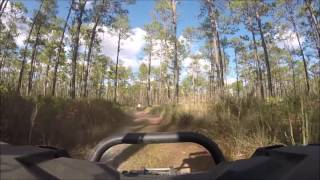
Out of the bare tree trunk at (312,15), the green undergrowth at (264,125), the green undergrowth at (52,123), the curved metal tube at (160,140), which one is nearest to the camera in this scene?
the curved metal tube at (160,140)

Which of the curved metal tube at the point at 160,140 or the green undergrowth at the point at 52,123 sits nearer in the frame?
the curved metal tube at the point at 160,140

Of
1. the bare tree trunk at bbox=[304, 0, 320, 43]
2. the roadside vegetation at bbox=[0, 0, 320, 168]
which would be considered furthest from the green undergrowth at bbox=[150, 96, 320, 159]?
the bare tree trunk at bbox=[304, 0, 320, 43]

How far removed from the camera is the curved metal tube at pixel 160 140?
2041 mm

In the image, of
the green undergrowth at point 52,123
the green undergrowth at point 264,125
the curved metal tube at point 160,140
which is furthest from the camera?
the green undergrowth at point 52,123

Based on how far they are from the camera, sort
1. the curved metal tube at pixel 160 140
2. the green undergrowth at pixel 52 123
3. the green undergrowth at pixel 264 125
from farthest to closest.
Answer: the green undergrowth at pixel 52 123 < the green undergrowth at pixel 264 125 < the curved metal tube at pixel 160 140

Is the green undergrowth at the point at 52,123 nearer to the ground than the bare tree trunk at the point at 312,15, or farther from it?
nearer to the ground

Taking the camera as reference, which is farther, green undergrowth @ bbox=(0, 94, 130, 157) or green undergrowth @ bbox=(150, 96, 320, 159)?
green undergrowth @ bbox=(0, 94, 130, 157)

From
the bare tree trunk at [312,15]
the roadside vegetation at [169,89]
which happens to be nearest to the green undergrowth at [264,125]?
the roadside vegetation at [169,89]

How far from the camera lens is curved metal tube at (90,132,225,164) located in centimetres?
204

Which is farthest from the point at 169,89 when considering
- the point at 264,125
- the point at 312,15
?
the point at 264,125

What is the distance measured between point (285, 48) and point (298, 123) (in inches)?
1682

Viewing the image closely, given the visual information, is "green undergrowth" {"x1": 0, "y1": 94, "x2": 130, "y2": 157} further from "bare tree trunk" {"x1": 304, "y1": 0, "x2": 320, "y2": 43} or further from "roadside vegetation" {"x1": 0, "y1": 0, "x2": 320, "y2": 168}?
"bare tree trunk" {"x1": 304, "y1": 0, "x2": 320, "y2": 43}

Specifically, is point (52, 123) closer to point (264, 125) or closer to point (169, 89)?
point (264, 125)

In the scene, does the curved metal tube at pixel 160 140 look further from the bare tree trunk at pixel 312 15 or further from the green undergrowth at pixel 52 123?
the bare tree trunk at pixel 312 15
